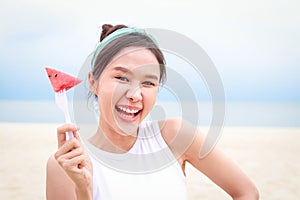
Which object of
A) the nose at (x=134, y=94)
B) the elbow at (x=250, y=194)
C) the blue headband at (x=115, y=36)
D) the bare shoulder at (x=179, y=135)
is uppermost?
the blue headband at (x=115, y=36)

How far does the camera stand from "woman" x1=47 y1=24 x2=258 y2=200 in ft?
7.08

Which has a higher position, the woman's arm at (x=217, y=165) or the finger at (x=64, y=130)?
the finger at (x=64, y=130)

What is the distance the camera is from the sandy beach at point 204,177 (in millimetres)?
6641

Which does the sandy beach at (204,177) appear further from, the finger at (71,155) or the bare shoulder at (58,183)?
the finger at (71,155)

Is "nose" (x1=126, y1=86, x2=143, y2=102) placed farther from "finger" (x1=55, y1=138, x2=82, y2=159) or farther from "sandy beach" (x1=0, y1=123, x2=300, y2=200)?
"sandy beach" (x1=0, y1=123, x2=300, y2=200)

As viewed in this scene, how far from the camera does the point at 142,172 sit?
7.59ft

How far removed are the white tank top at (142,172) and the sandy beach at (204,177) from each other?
408cm

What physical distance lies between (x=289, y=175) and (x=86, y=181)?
7.02m

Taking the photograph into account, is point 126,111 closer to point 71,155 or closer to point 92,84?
point 92,84

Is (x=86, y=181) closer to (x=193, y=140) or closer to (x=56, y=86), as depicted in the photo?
(x=56, y=86)

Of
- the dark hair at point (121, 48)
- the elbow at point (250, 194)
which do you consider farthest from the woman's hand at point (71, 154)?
the elbow at point (250, 194)

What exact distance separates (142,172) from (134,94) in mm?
478

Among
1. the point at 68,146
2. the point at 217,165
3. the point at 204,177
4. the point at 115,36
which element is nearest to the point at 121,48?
the point at 115,36

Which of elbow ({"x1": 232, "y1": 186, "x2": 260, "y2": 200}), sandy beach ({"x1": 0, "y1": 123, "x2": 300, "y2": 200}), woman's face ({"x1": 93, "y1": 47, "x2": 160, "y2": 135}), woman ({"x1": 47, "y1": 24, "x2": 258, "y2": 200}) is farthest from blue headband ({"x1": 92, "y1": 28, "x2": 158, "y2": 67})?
sandy beach ({"x1": 0, "y1": 123, "x2": 300, "y2": 200})
